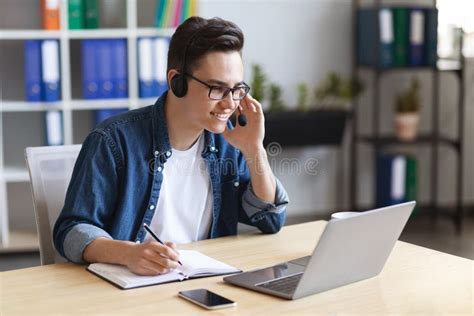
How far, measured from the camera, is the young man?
195cm

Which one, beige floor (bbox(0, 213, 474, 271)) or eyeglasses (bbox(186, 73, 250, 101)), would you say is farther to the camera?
beige floor (bbox(0, 213, 474, 271))

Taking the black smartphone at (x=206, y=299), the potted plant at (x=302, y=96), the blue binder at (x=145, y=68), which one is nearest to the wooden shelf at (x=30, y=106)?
the blue binder at (x=145, y=68)

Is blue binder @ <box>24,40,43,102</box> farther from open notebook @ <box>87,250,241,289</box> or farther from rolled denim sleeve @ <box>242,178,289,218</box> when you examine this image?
open notebook @ <box>87,250,241,289</box>

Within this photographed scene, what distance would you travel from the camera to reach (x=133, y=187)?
203 cm

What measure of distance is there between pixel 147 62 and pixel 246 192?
215cm

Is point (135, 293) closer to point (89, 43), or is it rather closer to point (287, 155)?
point (89, 43)

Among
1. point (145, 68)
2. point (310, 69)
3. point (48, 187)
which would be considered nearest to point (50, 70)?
point (145, 68)

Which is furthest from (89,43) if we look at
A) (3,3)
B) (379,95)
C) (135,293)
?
(135,293)

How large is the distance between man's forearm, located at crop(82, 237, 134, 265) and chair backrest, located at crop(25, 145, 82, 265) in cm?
25

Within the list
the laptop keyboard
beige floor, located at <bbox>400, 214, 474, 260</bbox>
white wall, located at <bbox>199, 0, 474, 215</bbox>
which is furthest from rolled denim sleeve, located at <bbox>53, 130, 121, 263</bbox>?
white wall, located at <bbox>199, 0, 474, 215</bbox>

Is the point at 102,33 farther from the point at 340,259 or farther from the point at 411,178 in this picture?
the point at 340,259

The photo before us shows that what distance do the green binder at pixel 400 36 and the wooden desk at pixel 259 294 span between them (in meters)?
2.92

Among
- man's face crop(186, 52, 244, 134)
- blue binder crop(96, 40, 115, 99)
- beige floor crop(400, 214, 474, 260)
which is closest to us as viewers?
→ man's face crop(186, 52, 244, 134)

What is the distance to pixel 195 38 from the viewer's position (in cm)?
205
